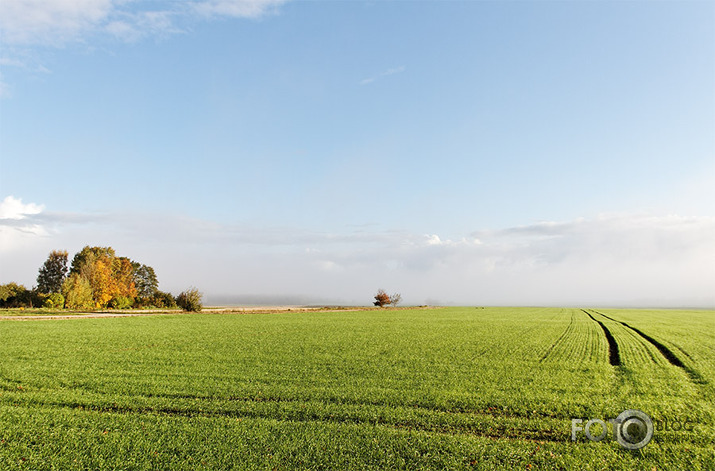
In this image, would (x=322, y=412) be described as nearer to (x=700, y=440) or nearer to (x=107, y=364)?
(x=700, y=440)

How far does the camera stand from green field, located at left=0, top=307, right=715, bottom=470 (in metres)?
6.89

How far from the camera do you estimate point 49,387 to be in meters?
10.9

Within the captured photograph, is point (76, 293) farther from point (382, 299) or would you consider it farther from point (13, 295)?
point (382, 299)

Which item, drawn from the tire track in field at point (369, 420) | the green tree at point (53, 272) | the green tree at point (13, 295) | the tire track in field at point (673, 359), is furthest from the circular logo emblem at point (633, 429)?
the green tree at point (53, 272)

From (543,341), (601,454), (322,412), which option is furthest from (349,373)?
(543,341)

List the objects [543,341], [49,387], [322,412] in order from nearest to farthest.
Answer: [322,412] → [49,387] → [543,341]

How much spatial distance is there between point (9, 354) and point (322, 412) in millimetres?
15557

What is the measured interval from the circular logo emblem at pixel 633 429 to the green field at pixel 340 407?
0.72 ft

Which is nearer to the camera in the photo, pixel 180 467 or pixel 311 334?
pixel 180 467

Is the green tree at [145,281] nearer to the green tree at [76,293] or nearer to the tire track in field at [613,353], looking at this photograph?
the green tree at [76,293]

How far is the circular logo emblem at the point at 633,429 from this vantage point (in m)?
7.75

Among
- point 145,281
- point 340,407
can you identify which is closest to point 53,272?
point 145,281

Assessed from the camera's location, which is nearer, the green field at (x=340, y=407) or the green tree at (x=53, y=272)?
the green field at (x=340, y=407)

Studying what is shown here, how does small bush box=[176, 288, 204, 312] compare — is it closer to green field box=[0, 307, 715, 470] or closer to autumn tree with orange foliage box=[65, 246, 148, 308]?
autumn tree with orange foliage box=[65, 246, 148, 308]
